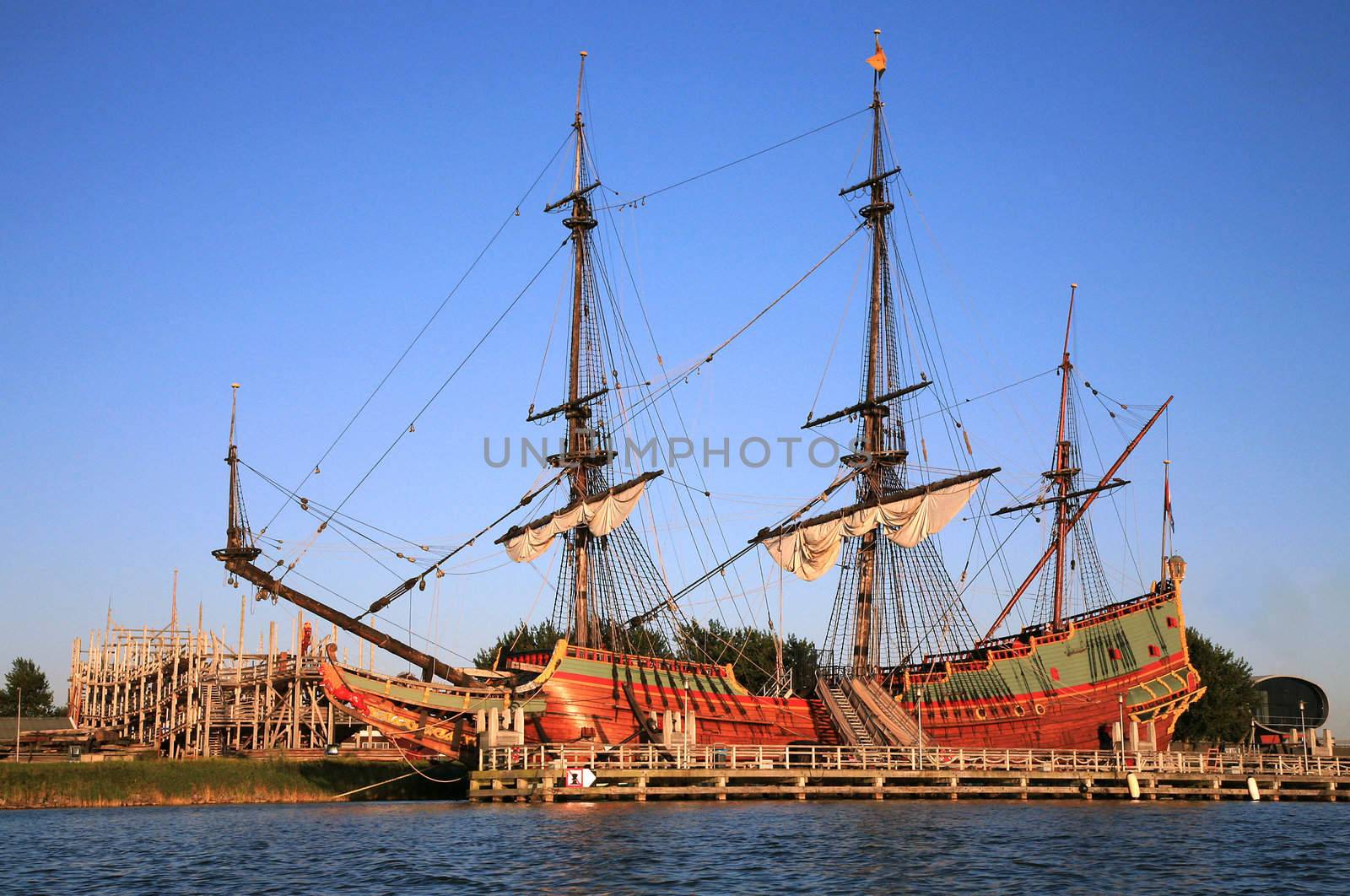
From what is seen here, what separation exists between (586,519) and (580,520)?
0.23 metres

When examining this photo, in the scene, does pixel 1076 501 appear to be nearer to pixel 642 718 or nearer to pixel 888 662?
pixel 888 662

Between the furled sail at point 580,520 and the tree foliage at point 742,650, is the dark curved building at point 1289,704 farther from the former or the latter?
the furled sail at point 580,520

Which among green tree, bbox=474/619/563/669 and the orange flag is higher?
the orange flag

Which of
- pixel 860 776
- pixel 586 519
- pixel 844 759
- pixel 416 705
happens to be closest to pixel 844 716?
pixel 844 759

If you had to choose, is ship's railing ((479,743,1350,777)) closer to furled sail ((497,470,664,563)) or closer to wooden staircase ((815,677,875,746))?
wooden staircase ((815,677,875,746))

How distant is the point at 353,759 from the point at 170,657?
503 inches

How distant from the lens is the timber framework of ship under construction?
55.4 m

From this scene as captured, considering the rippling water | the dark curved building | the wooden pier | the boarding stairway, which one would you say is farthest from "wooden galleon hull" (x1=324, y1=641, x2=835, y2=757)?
the dark curved building

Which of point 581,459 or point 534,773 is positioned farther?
point 581,459

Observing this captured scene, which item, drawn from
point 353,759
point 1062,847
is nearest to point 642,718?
point 353,759

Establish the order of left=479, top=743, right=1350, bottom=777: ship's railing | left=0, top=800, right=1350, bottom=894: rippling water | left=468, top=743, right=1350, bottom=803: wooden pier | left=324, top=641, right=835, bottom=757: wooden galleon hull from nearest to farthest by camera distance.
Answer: left=0, top=800, right=1350, bottom=894: rippling water
left=468, top=743, right=1350, bottom=803: wooden pier
left=479, top=743, right=1350, bottom=777: ship's railing
left=324, top=641, right=835, bottom=757: wooden galleon hull

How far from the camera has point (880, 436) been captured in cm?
6059

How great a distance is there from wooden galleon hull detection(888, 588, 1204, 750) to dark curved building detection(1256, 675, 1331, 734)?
36261 millimetres

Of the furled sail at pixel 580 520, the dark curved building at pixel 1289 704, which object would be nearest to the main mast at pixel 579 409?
the furled sail at pixel 580 520
